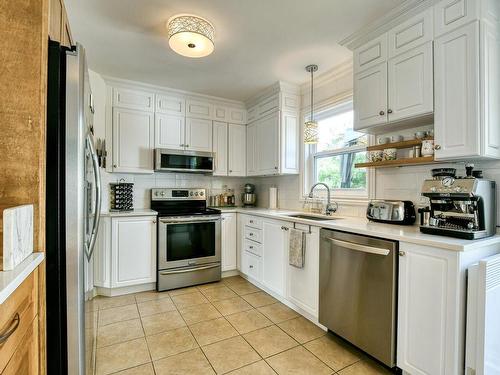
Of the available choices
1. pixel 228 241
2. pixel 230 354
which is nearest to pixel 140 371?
pixel 230 354

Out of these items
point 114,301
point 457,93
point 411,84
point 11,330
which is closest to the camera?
point 11,330

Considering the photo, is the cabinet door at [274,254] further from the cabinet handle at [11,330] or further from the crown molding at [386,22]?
the cabinet handle at [11,330]

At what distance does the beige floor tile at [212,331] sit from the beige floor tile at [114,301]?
944 millimetres

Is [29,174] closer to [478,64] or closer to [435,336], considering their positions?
[435,336]

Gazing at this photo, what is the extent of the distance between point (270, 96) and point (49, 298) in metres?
3.15

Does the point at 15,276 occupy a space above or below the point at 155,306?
above

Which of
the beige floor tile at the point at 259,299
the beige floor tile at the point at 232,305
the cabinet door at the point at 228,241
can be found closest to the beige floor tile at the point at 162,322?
the beige floor tile at the point at 232,305

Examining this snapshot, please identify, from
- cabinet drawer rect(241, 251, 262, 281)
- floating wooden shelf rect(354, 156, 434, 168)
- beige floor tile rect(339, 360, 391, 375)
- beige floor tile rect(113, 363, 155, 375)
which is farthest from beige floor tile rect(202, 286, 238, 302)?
floating wooden shelf rect(354, 156, 434, 168)

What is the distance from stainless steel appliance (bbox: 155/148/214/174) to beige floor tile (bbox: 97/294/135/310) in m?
1.53

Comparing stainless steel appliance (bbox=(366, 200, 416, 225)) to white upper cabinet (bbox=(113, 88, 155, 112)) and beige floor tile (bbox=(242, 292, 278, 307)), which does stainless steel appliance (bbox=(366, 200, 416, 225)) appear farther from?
white upper cabinet (bbox=(113, 88, 155, 112))

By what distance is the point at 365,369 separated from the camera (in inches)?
69.2

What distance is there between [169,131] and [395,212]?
282 cm

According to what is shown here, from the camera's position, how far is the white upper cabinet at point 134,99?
10.5 ft

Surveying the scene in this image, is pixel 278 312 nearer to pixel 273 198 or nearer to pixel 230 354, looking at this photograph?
pixel 230 354
